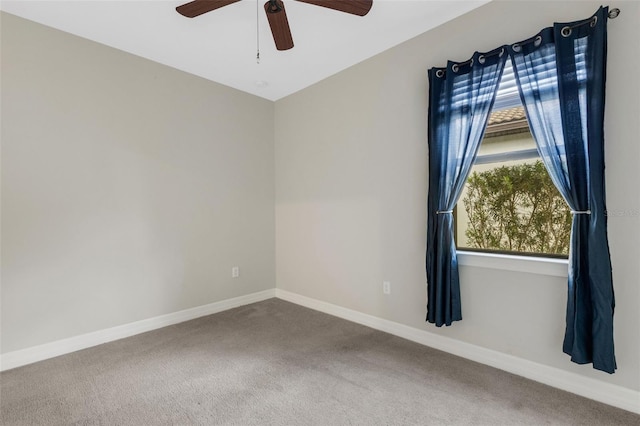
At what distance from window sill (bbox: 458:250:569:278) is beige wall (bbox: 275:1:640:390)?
5 cm

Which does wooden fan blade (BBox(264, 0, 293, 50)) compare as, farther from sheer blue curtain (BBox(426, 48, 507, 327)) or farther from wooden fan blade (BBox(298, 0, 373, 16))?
sheer blue curtain (BBox(426, 48, 507, 327))

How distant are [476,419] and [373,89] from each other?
271 cm

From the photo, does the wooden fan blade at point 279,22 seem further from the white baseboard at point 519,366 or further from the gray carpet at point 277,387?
the white baseboard at point 519,366

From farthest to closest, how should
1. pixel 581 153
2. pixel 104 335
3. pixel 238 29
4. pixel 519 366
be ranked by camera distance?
pixel 104 335, pixel 238 29, pixel 519 366, pixel 581 153

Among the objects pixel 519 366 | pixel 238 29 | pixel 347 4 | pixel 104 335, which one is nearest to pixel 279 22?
pixel 347 4

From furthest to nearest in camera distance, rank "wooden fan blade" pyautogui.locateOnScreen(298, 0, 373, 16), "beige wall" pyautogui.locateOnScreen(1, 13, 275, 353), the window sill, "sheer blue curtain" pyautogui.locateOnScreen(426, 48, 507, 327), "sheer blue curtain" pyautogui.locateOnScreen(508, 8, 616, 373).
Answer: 1. "beige wall" pyautogui.locateOnScreen(1, 13, 275, 353)
2. "sheer blue curtain" pyautogui.locateOnScreen(426, 48, 507, 327)
3. the window sill
4. "wooden fan blade" pyautogui.locateOnScreen(298, 0, 373, 16)
5. "sheer blue curtain" pyautogui.locateOnScreen(508, 8, 616, 373)

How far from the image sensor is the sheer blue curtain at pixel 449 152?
7.63ft

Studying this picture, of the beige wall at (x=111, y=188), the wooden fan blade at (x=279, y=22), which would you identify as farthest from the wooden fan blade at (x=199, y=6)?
the beige wall at (x=111, y=188)

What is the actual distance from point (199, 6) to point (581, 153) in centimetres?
246

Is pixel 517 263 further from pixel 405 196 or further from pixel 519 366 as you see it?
pixel 405 196

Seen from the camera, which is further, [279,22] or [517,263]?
[517,263]

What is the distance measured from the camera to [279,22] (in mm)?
2021

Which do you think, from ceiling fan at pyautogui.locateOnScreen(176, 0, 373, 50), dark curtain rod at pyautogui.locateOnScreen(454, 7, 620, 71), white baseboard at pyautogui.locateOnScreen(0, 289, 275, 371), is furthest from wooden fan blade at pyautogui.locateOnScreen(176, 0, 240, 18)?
white baseboard at pyautogui.locateOnScreen(0, 289, 275, 371)

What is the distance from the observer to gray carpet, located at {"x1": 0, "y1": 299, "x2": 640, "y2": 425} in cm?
179
